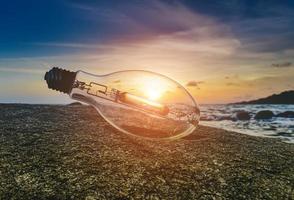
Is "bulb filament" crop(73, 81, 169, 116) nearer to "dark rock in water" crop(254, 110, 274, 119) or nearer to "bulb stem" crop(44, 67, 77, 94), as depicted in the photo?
"bulb stem" crop(44, 67, 77, 94)

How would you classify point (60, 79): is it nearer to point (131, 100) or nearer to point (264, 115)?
point (131, 100)

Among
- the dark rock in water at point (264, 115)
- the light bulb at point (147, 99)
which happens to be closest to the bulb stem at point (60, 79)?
the light bulb at point (147, 99)

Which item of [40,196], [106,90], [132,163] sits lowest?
[40,196]

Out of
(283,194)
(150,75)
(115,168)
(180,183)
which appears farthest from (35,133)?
(283,194)

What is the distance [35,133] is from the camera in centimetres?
898

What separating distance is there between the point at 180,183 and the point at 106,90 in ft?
6.45

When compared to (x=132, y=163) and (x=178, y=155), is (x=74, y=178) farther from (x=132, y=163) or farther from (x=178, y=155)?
(x=178, y=155)

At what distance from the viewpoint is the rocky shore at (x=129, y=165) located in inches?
242

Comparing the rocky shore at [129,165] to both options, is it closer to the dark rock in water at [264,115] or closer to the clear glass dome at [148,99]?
the clear glass dome at [148,99]

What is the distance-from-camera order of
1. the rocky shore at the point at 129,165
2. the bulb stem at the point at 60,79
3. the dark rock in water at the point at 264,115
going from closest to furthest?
1. the bulb stem at the point at 60,79
2. the rocky shore at the point at 129,165
3. the dark rock in water at the point at 264,115

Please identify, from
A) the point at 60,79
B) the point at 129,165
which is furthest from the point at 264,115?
the point at 60,79

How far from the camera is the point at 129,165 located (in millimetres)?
7039

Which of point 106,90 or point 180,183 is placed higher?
point 106,90

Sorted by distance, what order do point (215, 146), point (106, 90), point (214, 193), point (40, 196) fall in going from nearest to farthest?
point (40, 196)
point (214, 193)
point (106, 90)
point (215, 146)
